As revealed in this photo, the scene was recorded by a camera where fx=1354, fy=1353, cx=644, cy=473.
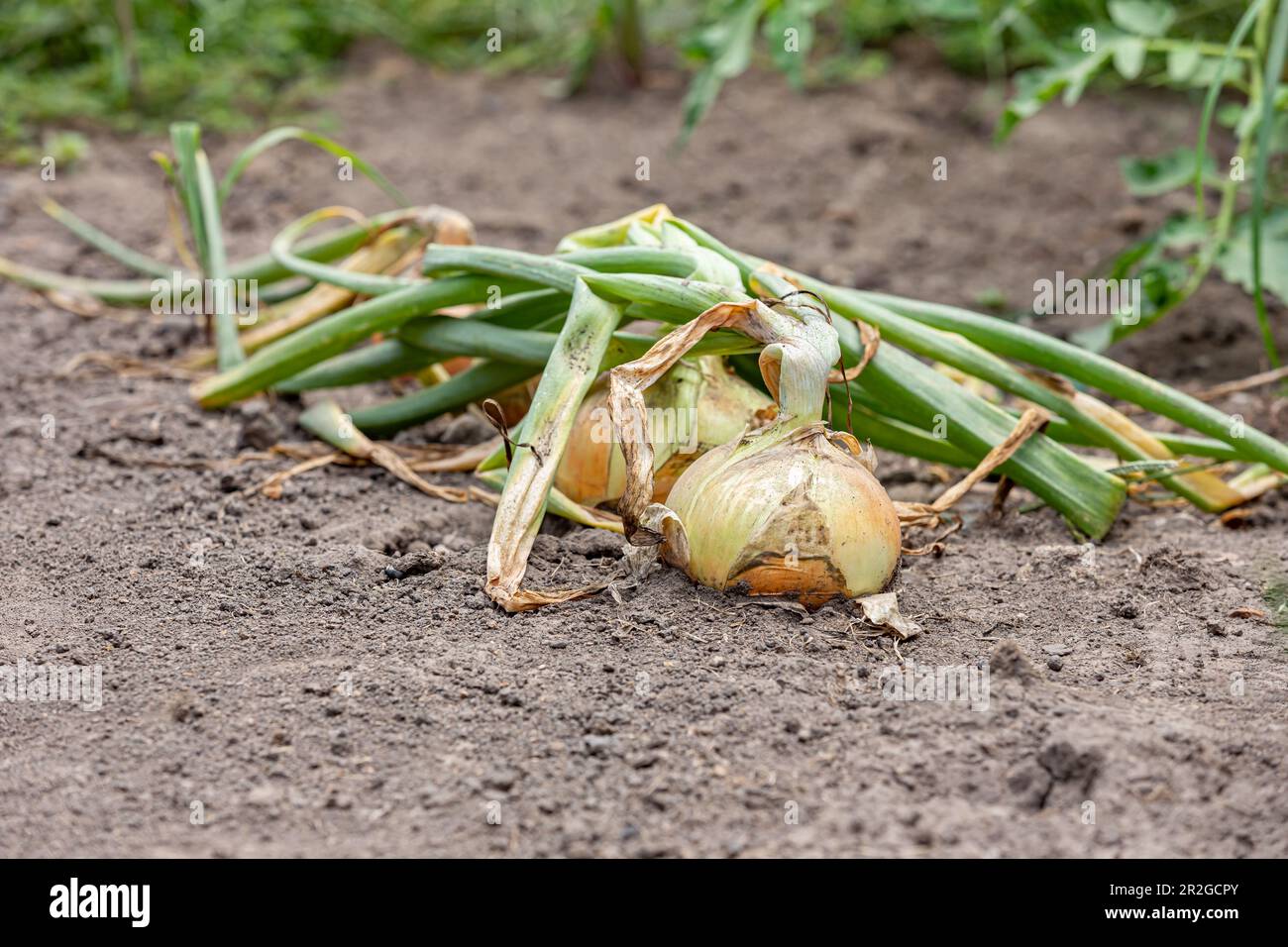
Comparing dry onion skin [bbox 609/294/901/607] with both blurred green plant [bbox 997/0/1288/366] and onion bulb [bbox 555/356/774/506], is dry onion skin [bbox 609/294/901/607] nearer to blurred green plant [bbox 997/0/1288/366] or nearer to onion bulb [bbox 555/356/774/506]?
onion bulb [bbox 555/356/774/506]

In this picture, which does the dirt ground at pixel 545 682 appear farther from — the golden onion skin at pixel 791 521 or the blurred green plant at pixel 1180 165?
the blurred green plant at pixel 1180 165

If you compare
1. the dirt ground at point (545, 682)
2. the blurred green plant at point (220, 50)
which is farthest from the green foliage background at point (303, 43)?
the dirt ground at point (545, 682)

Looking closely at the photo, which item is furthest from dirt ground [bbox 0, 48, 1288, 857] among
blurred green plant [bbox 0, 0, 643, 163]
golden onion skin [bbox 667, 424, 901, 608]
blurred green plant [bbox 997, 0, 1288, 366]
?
blurred green plant [bbox 0, 0, 643, 163]

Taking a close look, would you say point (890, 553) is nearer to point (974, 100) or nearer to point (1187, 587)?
point (1187, 587)

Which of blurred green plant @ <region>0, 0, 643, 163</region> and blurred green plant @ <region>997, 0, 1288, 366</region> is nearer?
blurred green plant @ <region>997, 0, 1288, 366</region>

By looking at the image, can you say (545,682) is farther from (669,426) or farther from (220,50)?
(220,50)

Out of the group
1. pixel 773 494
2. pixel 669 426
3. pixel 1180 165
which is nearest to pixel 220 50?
pixel 1180 165
